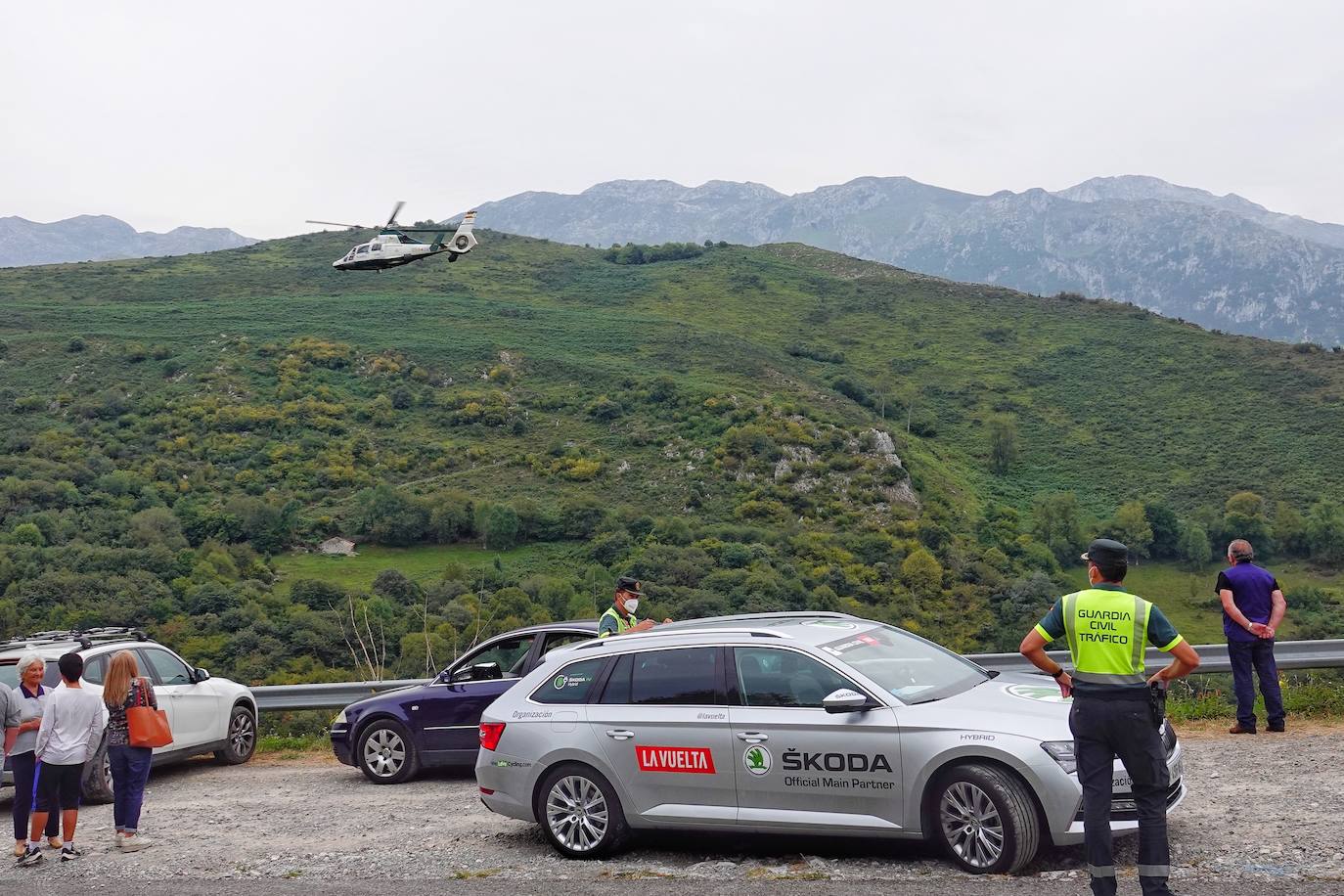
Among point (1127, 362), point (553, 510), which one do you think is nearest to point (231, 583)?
point (553, 510)

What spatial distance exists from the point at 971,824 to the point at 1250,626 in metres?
4.58

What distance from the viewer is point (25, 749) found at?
8695 mm

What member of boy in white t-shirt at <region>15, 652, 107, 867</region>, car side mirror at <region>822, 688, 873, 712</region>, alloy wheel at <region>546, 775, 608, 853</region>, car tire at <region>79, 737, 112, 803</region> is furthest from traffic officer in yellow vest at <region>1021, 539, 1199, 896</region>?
car tire at <region>79, 737, 112, 803</region>

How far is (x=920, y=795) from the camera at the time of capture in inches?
263

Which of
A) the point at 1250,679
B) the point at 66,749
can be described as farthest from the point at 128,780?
the point at 1250,679

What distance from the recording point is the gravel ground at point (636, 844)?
650 cm

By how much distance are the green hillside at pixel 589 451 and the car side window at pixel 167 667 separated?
14432 mm

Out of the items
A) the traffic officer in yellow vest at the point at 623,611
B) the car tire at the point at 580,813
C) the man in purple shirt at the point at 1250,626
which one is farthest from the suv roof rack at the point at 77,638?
the man in purple shirt at the point at 1250,626

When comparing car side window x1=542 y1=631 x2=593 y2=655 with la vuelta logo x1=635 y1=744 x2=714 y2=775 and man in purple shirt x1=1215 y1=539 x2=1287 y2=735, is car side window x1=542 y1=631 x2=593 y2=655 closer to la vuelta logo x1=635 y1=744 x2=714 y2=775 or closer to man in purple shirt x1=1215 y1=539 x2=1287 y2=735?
la vuelta logo x1=635 y1=744 x2=714 y2=775

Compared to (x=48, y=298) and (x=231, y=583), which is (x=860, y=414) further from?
(x=48, y=298)

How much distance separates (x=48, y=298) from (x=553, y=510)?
2088 inches

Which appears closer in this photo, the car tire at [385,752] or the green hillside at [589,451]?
the car tire at [385,752]

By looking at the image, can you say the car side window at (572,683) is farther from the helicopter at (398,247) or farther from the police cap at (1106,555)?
the helicopter at (398,247)

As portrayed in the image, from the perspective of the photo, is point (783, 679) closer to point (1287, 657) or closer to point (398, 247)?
point (1287, 657)
